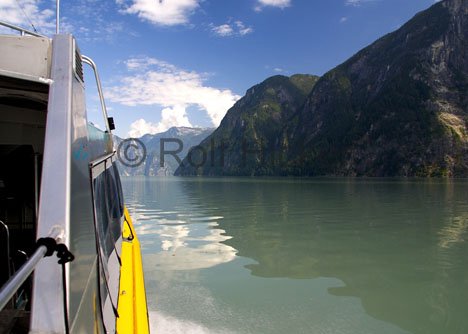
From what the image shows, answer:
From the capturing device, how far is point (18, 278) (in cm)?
206

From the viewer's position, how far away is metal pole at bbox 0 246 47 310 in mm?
1854

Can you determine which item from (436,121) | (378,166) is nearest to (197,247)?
(378,166)

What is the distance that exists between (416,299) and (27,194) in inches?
382

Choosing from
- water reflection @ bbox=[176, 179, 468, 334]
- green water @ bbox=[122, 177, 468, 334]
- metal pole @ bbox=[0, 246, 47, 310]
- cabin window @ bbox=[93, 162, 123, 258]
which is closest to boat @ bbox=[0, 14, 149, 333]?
metal pole @ bbox=[0, 246, 47, 310]

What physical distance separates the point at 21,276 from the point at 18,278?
0.04m

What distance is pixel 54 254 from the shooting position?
9.04 feet

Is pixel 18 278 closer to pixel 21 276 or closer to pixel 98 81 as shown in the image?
pixel 21 276

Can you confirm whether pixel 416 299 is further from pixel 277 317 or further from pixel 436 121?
pixel 436 121

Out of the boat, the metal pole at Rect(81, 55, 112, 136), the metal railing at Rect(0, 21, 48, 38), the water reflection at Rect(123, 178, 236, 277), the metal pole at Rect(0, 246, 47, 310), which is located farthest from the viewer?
the water reflection at Rect(123, 178, 236, 277)

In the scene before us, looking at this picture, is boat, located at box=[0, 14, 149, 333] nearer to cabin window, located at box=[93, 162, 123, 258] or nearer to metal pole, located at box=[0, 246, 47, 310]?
metal pole, located at box=[0, 246, 47, 310]

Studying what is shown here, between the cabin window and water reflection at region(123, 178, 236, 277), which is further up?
the cabin window

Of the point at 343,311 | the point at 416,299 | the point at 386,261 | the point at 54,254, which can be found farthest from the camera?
the point at 386,261

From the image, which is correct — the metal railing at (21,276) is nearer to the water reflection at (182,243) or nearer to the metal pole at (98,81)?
the metal pole at (98,81)

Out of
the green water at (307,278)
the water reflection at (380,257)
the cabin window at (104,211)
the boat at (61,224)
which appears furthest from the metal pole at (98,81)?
the water reflection at (380,257)
